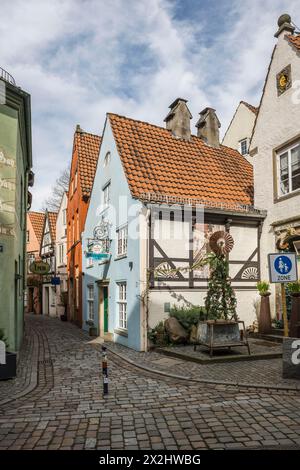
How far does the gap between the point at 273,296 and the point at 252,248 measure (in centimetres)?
194

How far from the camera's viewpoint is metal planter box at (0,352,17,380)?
857 cm

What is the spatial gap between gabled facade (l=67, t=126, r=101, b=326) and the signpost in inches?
563

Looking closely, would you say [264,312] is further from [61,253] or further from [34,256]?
[34,256]

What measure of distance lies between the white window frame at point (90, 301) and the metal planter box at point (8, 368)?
10.3 meters

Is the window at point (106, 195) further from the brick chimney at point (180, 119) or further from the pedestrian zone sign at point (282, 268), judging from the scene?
the pedestrian zone sign at point (282, 268)

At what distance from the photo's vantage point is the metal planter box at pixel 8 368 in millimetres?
8570

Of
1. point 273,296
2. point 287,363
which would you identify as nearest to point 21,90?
point 287,363

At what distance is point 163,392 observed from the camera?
736 cm

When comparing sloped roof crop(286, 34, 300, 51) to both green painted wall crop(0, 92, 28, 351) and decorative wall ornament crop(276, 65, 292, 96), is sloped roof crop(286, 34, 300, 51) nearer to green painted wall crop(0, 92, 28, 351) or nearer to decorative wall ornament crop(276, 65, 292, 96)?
decorative wall ornament crop(276, 65, 292, 96)

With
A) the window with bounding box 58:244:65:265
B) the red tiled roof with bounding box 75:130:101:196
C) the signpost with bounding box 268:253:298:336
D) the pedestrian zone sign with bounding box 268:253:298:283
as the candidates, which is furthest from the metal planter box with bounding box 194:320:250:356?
the window with bounding box 58:244:65:265

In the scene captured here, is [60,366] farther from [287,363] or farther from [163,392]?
[287,363]

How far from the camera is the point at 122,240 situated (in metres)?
14.8

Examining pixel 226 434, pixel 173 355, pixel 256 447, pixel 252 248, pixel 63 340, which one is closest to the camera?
pixel 256 447
